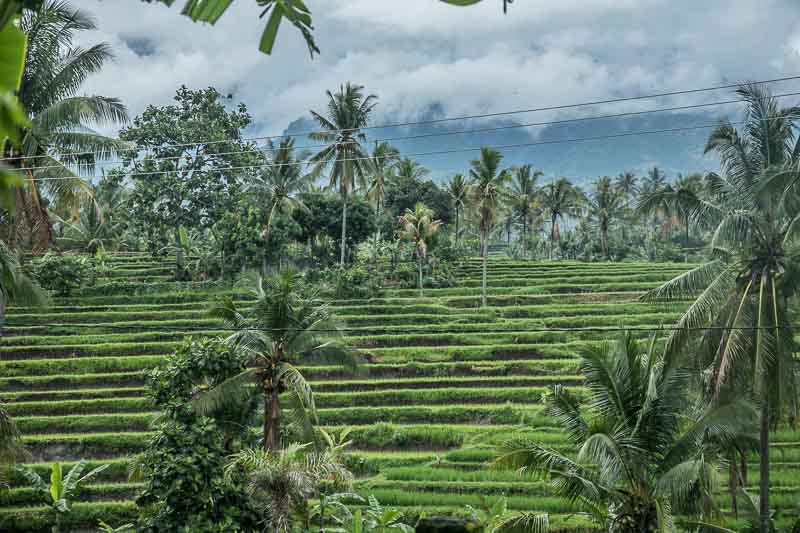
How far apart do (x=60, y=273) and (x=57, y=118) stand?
19.7m

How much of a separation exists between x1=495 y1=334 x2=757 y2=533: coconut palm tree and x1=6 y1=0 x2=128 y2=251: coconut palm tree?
7.38 metres

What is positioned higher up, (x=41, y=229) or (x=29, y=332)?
(x=41, y=229)

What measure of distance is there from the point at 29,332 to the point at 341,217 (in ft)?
45.8

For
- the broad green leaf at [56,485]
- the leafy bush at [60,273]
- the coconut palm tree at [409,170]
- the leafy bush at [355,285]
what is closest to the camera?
the broad green leaf at [56,485]

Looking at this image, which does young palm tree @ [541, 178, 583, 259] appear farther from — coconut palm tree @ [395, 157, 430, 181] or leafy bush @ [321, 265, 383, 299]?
leafy bush @ [321, 265, 383, 299]

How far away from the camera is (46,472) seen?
1791 cm

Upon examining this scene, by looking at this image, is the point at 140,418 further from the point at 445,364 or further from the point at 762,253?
the point at 762,253

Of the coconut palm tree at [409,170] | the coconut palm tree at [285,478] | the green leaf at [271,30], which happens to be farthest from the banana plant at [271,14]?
the coconut palm tree at [409,170]

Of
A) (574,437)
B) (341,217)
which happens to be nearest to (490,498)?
(574,437)

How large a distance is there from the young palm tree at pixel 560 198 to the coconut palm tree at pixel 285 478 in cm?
3685

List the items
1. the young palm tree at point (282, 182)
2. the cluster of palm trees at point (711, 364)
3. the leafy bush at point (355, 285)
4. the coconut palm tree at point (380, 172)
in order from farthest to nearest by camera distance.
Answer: the coconut palm tree at point (380, 172), the young palm tree at point (282, 182), the leafy bush at point (355, 285), the cluster of palm trees at point (711, 364)

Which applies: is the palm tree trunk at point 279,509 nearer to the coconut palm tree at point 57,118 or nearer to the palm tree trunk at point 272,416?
the palm tree trunk at point 272,416

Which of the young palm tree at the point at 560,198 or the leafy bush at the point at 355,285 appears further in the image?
the young palm tree at the point at 560,198

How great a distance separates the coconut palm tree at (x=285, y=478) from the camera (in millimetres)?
10539
